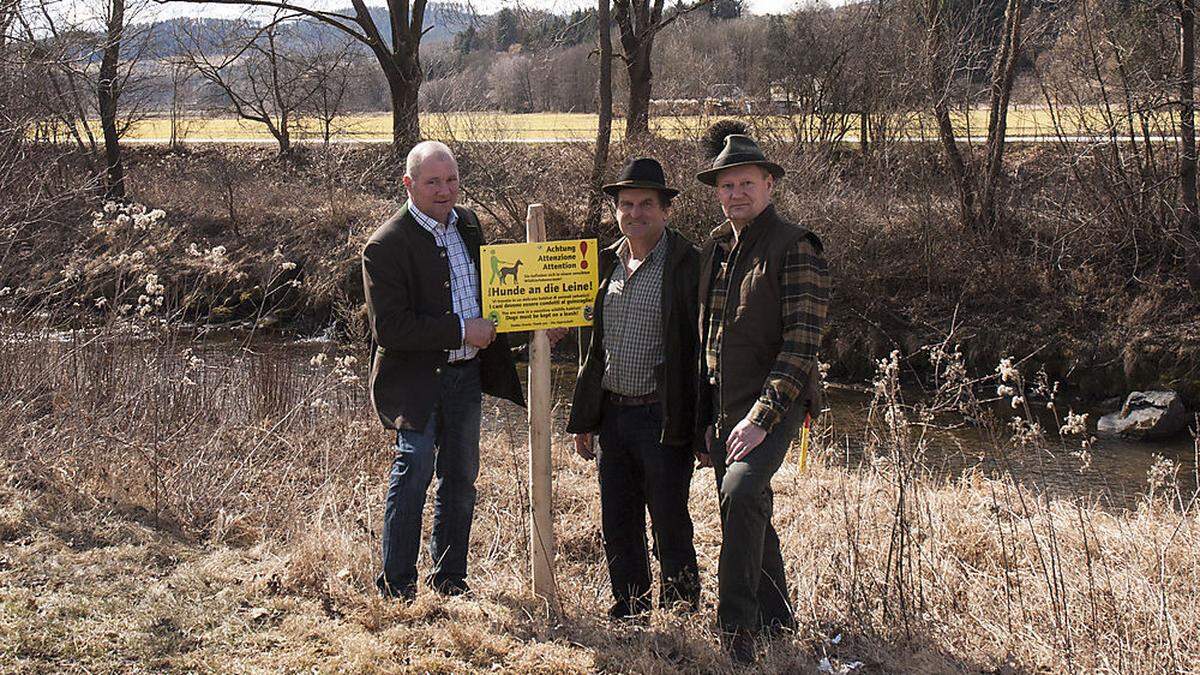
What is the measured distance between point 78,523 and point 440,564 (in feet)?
6.76

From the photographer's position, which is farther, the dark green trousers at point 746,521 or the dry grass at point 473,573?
the dry grass at point 473,573

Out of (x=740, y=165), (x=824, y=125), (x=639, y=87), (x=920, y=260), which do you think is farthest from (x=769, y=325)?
(x=639, y=87)

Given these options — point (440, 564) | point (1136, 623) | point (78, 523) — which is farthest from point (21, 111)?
point (1136, 623)

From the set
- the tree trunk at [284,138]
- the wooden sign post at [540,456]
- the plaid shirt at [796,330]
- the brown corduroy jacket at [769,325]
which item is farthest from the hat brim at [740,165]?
the tree trunk at [284,138]

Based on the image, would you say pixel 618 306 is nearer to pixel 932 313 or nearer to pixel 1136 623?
pixel 1136 623

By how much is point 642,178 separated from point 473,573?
90.1 inches

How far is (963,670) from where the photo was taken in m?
4.27

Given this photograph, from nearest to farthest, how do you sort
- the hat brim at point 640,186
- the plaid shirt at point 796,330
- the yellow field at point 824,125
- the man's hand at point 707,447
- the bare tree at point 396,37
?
the plaid shirt at point 796,330 → the man's hand at point 707,447 → the hat brim at point 640,186 → the yellow field at point 824,125 → the bare tree at point 396,37

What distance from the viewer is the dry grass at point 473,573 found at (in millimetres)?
4371

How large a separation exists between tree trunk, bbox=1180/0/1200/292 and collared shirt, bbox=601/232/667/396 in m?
13.1

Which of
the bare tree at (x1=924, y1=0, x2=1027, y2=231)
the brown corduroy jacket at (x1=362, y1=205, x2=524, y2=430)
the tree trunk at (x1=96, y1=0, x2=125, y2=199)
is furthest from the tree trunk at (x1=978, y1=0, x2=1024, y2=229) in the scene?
the brown corduroy jacket at (x1=362, y1=205, x2=524, y2=430)

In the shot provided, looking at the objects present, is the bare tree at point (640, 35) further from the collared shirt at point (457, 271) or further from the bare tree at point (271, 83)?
the collared shirt at point (457, 271)

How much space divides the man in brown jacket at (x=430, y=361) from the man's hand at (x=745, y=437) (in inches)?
49.8

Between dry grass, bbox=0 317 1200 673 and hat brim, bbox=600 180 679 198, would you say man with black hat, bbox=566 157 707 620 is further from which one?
dry grass, bbox=0 317 1200 673
